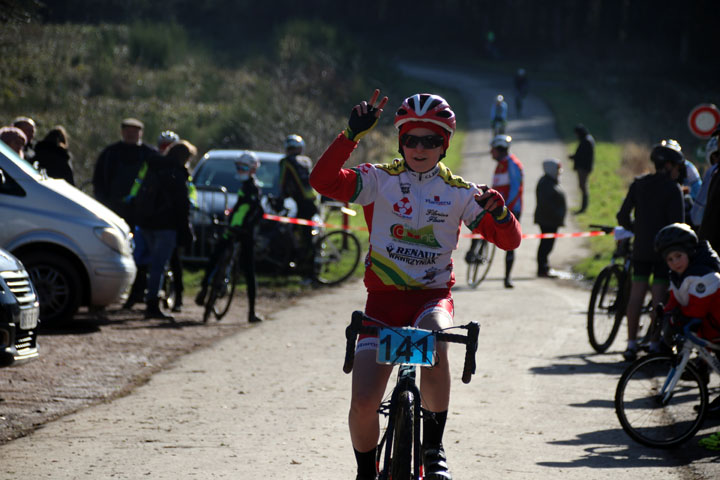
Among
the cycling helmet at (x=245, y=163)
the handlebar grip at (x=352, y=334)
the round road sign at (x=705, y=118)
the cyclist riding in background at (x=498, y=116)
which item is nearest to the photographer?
the handlebar grip at (x=352, y=334)

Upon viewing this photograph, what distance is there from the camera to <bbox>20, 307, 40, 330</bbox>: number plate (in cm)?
820

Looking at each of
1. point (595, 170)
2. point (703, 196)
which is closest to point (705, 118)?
point (703, 196)

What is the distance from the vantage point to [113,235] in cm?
1193

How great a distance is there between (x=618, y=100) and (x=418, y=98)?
51.0 m

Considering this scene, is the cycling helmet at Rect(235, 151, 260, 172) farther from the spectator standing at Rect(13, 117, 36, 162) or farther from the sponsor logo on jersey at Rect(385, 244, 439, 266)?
the sponsor logo on jersey at Rect(385, 244, 439, 266)

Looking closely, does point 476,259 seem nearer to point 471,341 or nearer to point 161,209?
point 161,209

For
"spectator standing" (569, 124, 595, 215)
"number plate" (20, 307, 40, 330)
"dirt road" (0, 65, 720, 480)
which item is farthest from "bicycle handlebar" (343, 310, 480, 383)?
"spectator standing" (569, 124, 595, 215)

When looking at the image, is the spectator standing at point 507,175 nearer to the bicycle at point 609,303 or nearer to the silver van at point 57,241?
the bicycle at point 609,303

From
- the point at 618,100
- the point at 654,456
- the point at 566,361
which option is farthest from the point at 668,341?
the point at 618,100

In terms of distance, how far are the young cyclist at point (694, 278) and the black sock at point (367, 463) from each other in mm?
3368

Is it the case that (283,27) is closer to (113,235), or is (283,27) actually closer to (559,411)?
(113,235)

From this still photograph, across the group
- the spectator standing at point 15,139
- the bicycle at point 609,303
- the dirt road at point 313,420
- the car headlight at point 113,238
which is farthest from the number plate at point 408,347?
the spectator standing at point 15,139

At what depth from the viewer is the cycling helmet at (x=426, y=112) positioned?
18.0 ft

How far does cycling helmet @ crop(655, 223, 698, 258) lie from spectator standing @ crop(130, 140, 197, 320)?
617cm
